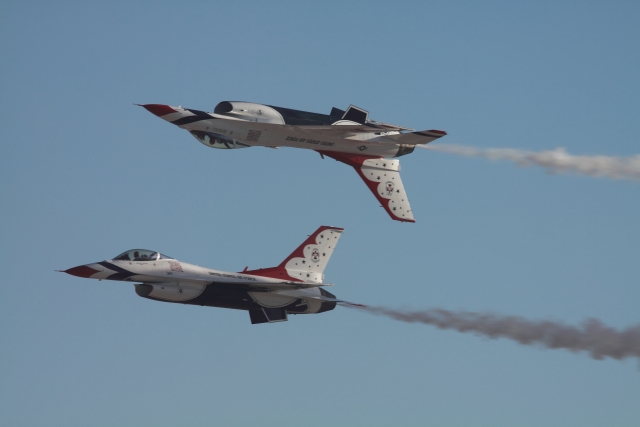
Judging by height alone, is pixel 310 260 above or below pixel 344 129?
below

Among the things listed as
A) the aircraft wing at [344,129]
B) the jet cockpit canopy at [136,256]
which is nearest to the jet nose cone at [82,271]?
the jet cockpit canopy at [136,256]

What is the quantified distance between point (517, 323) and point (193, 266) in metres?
13.9

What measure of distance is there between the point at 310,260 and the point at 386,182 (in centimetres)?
463

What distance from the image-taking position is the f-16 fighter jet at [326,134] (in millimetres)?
85375

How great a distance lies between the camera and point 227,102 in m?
85.8

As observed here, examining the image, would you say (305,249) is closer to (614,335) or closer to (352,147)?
(352,147)

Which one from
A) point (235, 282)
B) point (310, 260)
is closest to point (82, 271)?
point (235, 282)

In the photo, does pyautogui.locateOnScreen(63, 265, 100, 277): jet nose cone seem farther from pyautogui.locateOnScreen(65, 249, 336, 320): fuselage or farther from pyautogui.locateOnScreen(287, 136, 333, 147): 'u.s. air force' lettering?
pyautogui.locateOnScreen(287, 136, 333, 147): 'u.s. air force' lettering

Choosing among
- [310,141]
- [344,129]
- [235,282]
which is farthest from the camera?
[310,141]

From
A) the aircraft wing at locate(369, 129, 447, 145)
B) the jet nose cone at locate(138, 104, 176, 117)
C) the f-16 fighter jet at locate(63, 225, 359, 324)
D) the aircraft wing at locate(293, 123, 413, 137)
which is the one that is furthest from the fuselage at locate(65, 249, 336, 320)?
the aircraft wing at locate(369, 129, 447, 145)

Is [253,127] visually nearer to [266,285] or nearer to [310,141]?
[310,141]

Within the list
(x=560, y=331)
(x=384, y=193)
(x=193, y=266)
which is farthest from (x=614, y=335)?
(x=193, y=266)

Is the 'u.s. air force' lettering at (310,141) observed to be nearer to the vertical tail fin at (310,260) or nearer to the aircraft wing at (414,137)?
the aircraft wing at (414,137)

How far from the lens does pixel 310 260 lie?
8875 cm
